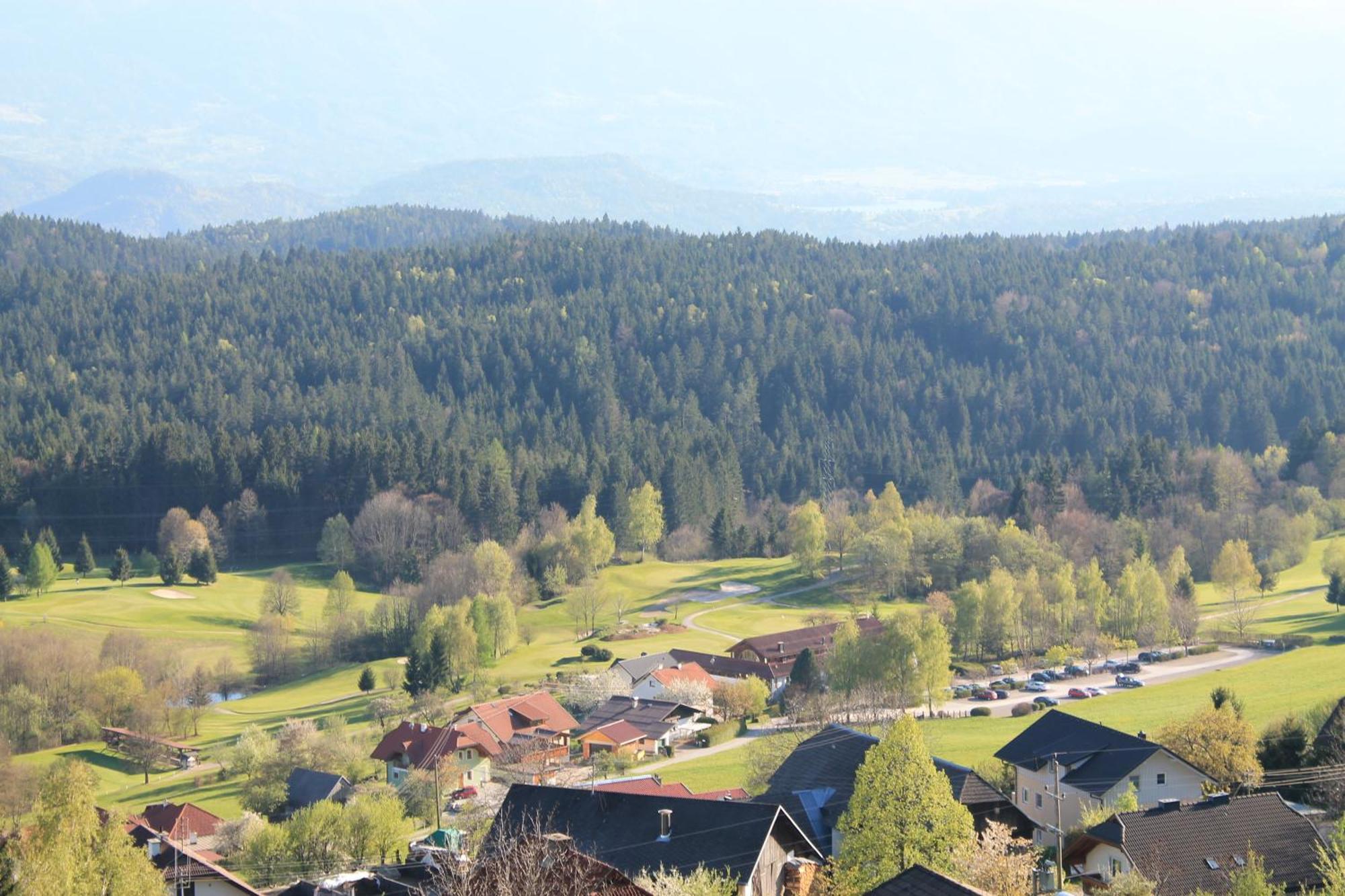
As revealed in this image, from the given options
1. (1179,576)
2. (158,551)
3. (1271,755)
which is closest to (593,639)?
(1179,576)

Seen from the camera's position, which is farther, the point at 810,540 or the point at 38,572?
the point at 810,540

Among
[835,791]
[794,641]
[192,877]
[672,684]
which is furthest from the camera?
[794,641]

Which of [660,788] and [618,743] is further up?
[660,788]

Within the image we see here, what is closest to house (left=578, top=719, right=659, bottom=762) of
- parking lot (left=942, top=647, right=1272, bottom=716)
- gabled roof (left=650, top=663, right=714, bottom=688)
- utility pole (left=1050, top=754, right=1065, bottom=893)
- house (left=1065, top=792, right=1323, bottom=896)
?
gabled roof (left=650, top=663, right=714, bottom=688)

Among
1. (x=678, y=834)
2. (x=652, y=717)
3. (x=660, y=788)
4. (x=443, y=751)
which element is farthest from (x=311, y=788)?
(x=678, y=834)

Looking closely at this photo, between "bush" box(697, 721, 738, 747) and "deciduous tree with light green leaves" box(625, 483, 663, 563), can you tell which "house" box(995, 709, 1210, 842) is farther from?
"deciduous tree with light green leaves" box(625, 483, 663, 563)

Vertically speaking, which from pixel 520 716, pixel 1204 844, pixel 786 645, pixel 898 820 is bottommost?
pixel 786 645

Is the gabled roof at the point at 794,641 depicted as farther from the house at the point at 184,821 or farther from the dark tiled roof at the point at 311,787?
the house at the point at 184,821

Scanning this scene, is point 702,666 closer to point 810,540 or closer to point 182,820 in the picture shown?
point 810,540
